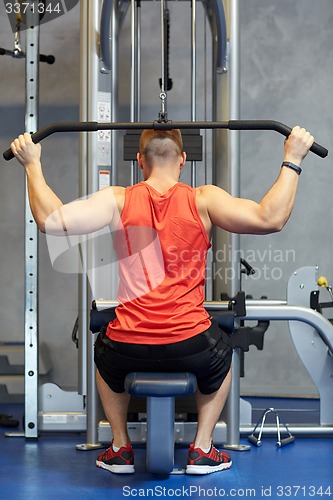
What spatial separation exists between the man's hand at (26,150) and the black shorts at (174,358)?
79cm

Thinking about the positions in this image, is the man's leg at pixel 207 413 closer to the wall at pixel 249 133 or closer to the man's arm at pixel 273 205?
the man's arm at pixel 273 205

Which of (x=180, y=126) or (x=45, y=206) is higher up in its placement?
(x=180, y=126)

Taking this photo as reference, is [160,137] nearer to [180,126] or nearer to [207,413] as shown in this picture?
[180,126]

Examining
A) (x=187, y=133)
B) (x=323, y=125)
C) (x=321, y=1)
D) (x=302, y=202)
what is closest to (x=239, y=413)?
(x=187, y=133)

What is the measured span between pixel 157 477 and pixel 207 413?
1.07ft

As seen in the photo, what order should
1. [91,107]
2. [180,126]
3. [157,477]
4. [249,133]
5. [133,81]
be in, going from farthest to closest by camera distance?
[249,133], [133,81], [91,107], [157,477], [180,126]

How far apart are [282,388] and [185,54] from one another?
7.56ft

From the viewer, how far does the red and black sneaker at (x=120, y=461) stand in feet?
10.2

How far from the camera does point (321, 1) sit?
5059mm

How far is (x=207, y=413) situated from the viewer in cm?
312

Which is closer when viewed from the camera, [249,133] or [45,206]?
[45,206]

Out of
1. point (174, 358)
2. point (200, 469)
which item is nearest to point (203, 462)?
point (200, 469)

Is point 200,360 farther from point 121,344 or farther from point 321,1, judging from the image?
point 321,1

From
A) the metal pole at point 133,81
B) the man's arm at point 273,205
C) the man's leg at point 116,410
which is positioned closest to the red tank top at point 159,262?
the man's arm at point 273,205
